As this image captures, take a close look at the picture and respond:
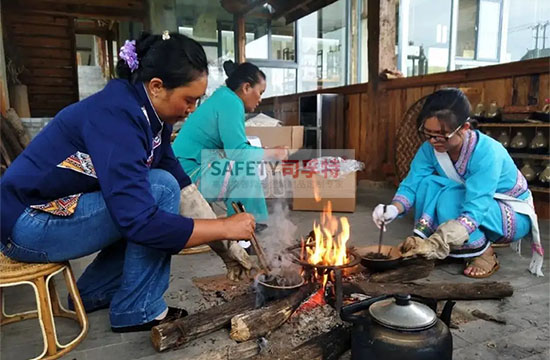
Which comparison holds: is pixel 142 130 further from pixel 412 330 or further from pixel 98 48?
pixel 98 48

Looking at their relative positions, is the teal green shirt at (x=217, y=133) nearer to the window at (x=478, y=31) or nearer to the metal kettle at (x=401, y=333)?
the metal kettle at (x=401, y=333)

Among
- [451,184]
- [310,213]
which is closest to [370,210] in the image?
[310,213]

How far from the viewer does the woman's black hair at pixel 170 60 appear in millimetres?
1512

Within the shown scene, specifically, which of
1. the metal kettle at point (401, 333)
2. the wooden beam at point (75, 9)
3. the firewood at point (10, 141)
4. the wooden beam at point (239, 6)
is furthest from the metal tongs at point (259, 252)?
the wooden beam at point (75, 9)

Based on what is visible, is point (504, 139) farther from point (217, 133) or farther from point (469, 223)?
point (217, 133)

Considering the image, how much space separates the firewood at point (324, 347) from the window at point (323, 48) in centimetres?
823

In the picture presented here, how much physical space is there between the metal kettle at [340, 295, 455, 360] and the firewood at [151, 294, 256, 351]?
0.68 meters

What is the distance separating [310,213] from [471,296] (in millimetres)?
2415

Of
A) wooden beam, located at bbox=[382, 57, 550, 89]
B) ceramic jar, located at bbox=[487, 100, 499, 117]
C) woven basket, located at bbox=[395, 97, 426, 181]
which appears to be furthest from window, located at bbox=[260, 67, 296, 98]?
ceramic jar, located at bbox=[487, 100, 499, 117]

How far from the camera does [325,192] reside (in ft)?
14.6

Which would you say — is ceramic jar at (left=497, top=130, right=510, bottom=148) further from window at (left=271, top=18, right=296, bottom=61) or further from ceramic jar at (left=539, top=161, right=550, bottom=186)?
window at (left=271, top=18, right=296, bottom=61)

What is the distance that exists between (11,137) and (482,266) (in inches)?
233

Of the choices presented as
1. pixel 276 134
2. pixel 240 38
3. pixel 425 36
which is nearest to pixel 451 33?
pixel 425 36

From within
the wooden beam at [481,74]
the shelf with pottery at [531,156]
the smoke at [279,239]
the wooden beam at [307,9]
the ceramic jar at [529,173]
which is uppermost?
the wooden beam at [307,9]
